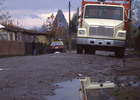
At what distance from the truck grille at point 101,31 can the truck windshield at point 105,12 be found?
85cm

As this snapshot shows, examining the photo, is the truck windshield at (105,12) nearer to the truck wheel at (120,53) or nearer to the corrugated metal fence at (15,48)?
the truck wheel at (120,53)

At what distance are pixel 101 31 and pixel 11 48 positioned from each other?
15386mm

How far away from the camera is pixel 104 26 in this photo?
45.6 ft

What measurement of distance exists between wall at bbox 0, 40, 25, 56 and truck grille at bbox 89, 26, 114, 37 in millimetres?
12810

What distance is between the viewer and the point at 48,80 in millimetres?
6055

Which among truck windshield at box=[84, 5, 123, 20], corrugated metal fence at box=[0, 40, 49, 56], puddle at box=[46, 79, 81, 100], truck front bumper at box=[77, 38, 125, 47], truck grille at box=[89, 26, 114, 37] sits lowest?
corrugated metal fence at box=[0, 40, 49, 56]

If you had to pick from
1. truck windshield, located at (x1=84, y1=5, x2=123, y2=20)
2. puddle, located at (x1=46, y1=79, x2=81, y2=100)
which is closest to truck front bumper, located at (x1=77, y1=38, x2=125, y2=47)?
truck windshield, located at (x1=84, y1=5, x2=123, y2=20)

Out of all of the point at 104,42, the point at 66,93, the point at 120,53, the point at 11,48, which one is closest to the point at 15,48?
the point at 11,48

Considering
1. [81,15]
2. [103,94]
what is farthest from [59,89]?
[81,15]

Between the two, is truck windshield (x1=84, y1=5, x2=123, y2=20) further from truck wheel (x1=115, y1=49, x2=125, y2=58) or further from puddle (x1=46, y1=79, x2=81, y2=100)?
puddle (x1=46, y1=79, x2=81, y2=100)

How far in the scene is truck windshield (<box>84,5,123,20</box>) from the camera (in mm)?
14406

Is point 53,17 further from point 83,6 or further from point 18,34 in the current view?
point 83,6

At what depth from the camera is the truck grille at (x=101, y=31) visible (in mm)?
13891

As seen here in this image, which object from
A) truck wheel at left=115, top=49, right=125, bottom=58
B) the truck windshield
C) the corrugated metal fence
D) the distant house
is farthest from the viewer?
the distant house
